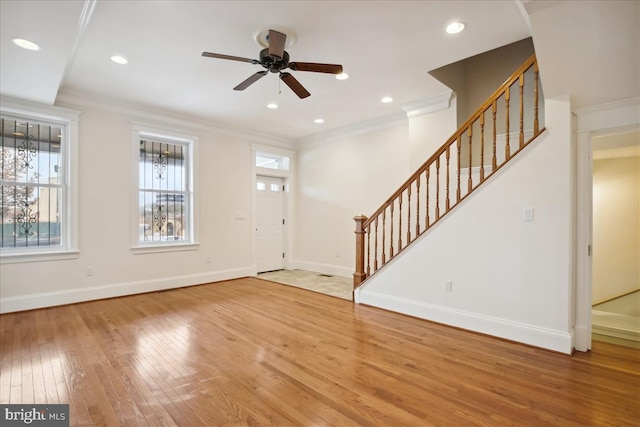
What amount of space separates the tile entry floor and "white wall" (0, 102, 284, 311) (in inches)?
31.6

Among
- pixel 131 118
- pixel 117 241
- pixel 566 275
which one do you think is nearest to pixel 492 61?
pixel 566 275

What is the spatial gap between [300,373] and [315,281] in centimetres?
319

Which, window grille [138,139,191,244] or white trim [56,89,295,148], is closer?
white trim [56,89,295,148]

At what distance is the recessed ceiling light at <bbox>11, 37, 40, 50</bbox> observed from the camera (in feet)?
8.19

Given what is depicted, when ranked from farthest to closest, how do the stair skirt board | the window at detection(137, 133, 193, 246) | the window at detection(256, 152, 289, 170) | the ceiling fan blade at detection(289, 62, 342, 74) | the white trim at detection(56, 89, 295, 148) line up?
1. the window at detection(256, 152, 289, 170)
2. the window at detection(137, 133, 193, 246)
3. the white trim at detection(56, 89, 295, 148)
4. the stair skirt board
5. the ceiling fan blade at detection(289, 62, 342, 74)

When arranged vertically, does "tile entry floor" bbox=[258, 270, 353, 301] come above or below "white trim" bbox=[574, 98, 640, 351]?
below

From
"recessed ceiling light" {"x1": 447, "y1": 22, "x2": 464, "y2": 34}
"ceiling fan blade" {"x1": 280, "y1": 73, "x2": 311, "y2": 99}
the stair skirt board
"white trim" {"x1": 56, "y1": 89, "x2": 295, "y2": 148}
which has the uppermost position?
"recessed ceiling light" {"x1": 447, "y1": 22, "x2": 464, "y2": 34}

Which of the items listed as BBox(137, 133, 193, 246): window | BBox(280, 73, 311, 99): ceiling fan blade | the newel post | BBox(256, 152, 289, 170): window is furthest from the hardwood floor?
BBox(256, 152, 289, 170): window

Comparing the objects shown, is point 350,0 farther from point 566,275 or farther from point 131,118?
point 131,118

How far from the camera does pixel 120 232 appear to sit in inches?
181

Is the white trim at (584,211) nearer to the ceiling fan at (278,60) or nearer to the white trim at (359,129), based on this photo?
the ceiling fan at (278,60)

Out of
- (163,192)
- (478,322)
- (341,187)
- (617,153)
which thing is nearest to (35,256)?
(163,192)

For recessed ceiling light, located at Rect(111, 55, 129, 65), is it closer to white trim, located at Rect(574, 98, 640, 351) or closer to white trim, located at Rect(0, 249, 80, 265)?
white trim, located at Rect(0, 249, 80, 265)

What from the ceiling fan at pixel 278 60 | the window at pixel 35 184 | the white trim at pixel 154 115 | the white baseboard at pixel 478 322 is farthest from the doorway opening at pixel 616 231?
the window at pixel 35 184
